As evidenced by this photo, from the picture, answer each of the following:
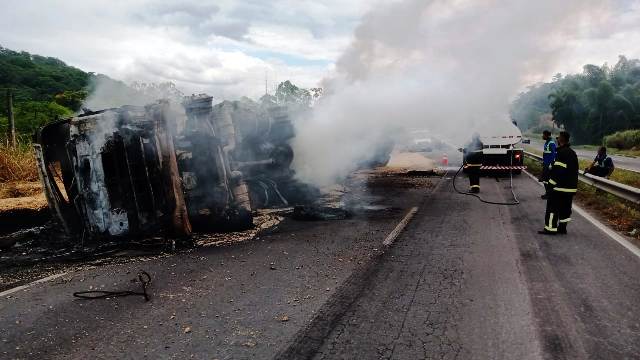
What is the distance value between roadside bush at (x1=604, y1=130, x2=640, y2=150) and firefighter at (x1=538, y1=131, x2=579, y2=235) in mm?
40541

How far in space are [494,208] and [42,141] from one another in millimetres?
8182

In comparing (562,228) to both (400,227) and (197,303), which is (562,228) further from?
(197,303)

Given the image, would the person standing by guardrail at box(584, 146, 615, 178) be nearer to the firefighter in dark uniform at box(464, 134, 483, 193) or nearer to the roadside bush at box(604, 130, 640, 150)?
the firefighter in dark uniform at box(464, 134, 483, 193)

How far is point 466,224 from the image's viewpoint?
7688 mm

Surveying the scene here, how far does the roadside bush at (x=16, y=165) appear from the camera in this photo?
1307 centimetres

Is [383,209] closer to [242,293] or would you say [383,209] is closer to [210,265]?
[210,265]

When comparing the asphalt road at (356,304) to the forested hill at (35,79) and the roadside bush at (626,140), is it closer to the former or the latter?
the roadside bush at (626,140)

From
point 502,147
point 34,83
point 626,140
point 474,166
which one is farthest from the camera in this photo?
point 34,83

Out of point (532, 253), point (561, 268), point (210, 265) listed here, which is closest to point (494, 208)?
point (532, 253)

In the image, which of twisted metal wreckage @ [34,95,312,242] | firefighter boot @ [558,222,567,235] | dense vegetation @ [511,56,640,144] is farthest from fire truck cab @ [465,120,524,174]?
dense vegetation @ [511,56,640,144]

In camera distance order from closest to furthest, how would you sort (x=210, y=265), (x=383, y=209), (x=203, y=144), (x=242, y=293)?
(x=242, y=293)
(x=210, y=265)
(x=203, y=144)
(x=383, y=209)

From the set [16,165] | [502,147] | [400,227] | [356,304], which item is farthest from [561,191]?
[16,165]

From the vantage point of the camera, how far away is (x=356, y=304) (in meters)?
4.12

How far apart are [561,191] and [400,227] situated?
2.59 metres
